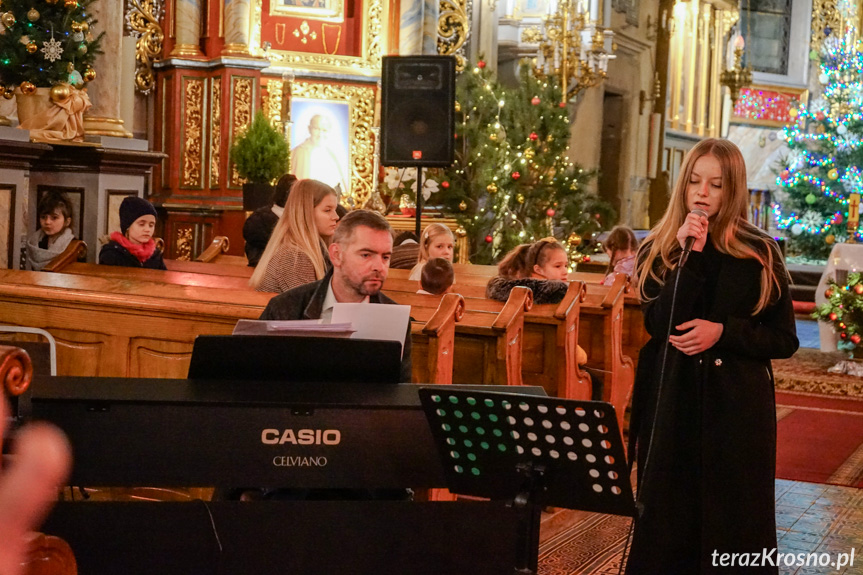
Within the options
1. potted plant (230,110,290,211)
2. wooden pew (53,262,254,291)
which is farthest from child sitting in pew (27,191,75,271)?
potted plant (230,110,290,211)

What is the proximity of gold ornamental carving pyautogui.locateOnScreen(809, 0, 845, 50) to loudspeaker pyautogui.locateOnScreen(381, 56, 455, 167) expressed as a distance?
16.0 meters

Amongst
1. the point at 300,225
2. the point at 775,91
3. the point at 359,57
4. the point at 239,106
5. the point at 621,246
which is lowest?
the point at 621,246

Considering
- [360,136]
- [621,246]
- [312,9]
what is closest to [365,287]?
[621,246]

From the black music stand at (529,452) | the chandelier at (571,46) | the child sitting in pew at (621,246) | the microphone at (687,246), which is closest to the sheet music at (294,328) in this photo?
the black music stand at (529,452)

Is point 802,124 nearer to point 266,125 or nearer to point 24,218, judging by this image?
point 266,125

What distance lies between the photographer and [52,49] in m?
8.40

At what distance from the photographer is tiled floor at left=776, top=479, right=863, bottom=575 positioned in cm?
441

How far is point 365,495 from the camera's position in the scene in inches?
114

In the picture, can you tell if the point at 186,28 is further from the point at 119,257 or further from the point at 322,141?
the point at 119,257

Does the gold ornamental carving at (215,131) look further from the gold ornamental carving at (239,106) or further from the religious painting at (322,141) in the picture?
the religious painting at (322,141)

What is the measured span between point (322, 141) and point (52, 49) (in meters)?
4.21

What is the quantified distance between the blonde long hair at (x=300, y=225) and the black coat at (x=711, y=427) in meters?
2.17

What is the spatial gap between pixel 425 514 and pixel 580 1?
12324 millimetres

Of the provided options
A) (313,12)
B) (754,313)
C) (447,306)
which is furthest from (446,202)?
(754,313)
